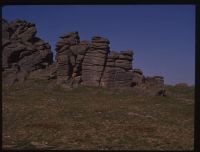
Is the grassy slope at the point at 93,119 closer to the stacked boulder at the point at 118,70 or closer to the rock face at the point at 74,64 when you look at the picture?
the stacked boulder at the point at 118,70

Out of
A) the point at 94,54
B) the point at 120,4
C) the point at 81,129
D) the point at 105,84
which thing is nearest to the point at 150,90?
the point at 105,84

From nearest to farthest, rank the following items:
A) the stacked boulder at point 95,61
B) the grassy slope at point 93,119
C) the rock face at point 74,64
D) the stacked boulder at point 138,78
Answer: the grassy slope at point 93,119 → the stacked boulder at point 138,78 → the rock face at point 74,64 → the stacked boulder at point 95,61

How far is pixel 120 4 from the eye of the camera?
5941 mm

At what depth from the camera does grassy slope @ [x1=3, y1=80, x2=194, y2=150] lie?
2311 cm

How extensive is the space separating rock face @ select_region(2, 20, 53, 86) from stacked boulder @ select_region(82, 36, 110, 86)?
7.83 meters

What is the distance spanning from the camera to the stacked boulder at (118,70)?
55500 mm

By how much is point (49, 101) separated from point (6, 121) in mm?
12810

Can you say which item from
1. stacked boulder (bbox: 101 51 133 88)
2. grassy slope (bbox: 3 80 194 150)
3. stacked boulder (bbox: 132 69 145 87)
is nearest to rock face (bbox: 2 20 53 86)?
grassy slope (bbox: 3 80 194 150)

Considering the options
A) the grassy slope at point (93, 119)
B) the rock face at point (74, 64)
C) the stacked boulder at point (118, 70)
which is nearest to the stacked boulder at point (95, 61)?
the rock face at point (74, 64)

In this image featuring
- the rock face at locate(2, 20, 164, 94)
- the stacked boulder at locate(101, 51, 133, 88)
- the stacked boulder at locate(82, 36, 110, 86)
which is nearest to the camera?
the stacked boulder at locate(101, 51, 133, 88)

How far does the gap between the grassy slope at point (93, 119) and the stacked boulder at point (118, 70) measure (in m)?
3.00

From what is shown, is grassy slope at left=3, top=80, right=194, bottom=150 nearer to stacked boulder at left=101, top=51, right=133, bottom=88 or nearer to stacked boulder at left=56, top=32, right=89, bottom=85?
stacked boulder at left=101, top=51, right=133, bottom=88
